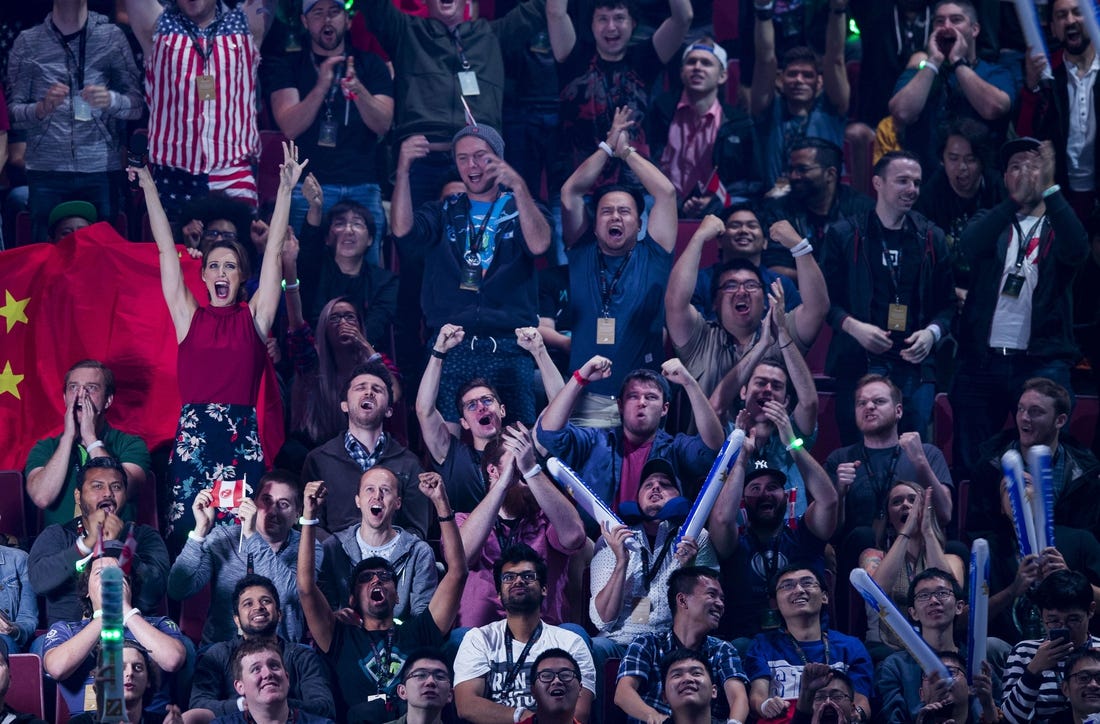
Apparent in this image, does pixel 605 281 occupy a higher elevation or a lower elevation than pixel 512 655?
higher

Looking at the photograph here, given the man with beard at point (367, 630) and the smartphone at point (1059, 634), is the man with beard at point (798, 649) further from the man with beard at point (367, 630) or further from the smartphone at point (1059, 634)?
the man with beard at point (367, 630)

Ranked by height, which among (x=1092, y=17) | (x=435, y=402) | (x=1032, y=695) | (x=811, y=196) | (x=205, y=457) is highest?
(x=1092, y=17)

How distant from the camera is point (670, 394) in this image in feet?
25.7

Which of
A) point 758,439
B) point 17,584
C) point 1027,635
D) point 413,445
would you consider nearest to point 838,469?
point 758,439

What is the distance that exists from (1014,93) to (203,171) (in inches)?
135

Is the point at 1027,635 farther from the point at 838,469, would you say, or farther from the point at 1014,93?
the point at 1014,93

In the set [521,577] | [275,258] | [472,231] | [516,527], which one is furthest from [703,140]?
[521,577]

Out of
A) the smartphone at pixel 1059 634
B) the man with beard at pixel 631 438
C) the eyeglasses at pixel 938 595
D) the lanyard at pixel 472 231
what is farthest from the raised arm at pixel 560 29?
the smartphone at pixel 1059 634

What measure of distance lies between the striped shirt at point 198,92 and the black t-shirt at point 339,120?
27 cm

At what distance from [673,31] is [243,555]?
3120 mm

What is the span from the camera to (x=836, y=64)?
29.4 feet

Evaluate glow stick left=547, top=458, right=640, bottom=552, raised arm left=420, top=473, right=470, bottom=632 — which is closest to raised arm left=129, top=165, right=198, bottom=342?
raised arm left=420, top=473, right=470, bottom=632

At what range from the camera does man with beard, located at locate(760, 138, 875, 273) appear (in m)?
8.48

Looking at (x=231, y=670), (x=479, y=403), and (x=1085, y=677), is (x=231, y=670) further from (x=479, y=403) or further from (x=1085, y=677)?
(x=1085, y=677)
